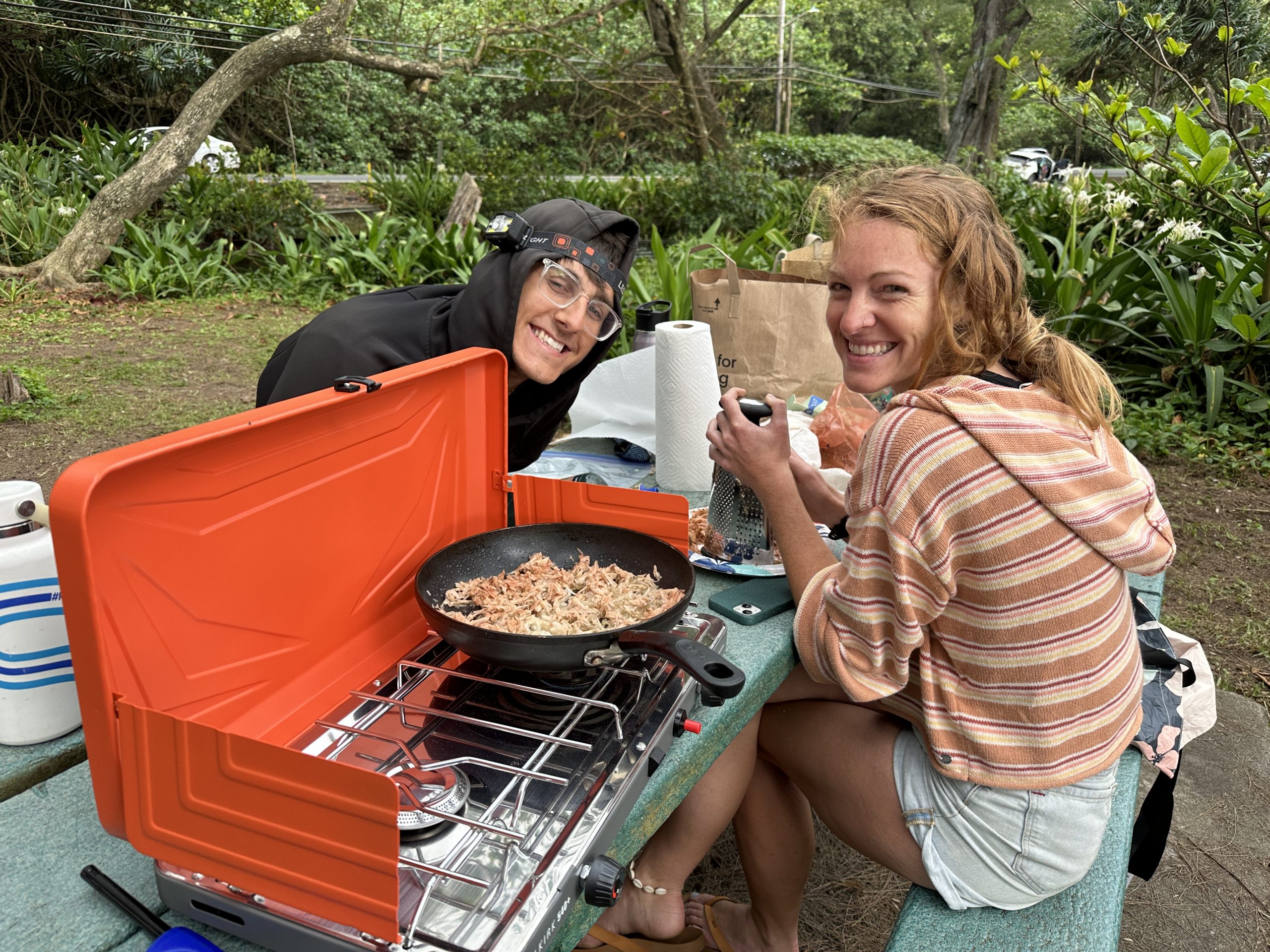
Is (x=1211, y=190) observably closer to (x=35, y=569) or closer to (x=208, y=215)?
(x=35, y=569)

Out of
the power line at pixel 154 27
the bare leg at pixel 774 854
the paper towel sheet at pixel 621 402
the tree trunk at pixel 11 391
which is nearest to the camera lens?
the bare leg at pixel 774 854

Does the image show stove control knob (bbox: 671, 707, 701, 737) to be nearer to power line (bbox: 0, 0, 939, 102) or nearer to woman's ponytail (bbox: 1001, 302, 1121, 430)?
woman's ponytail (bbox: 1001, 302, 1121, 430)

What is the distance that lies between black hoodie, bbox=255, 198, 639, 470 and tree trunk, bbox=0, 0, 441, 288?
319 inches

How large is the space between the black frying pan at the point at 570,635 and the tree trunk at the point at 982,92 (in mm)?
13658

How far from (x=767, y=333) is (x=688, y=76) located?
11128 millimetres

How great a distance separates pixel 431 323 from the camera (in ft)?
7.93

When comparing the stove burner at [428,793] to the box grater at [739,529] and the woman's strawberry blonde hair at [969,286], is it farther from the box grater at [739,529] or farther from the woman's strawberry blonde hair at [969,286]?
the woman's strawberry blonde hair at [969,286]

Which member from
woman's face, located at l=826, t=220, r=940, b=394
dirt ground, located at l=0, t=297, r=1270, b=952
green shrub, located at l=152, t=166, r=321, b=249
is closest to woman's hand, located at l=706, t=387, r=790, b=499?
woman's face, located at l=826, t=220, r=940, b=394

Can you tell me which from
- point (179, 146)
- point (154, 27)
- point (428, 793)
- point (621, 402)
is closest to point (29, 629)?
point (428, 793)

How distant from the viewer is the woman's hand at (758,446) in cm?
177

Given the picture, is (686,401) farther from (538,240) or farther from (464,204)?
(464,204)

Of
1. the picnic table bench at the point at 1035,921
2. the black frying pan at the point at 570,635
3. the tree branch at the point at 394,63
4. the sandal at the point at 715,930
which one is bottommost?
the sandal at the point at 715,930

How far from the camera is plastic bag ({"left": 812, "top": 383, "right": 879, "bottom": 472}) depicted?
2.35m

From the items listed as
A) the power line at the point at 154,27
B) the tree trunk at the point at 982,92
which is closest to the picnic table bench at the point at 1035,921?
the tree trunk at the point at 982,92
